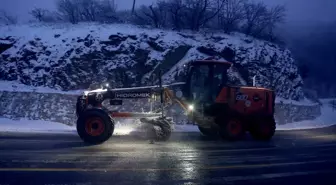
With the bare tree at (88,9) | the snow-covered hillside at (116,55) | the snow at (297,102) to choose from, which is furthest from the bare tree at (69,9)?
the snow at (297,102)

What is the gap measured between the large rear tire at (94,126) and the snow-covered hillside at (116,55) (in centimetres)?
1315

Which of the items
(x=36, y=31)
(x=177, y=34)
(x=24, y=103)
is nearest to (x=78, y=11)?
(x=36, y=31)

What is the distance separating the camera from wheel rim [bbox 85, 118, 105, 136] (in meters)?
11.3

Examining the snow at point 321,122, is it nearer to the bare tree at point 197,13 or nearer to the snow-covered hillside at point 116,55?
the snow-covered hillside at point 116,55

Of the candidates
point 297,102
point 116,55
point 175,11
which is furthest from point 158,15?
point 297,102

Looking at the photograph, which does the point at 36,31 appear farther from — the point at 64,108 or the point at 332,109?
the point at 332,109

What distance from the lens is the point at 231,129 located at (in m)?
13.2

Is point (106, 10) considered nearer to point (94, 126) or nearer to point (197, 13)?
point (197, 13)

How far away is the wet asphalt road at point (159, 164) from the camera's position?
6.43 m

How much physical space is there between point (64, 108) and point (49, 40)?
7.77 m

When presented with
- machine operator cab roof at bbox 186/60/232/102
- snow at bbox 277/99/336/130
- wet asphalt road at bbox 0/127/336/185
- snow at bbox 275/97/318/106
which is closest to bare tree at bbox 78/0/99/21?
snow at bbox 275/97/318/106

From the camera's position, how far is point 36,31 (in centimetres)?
2708

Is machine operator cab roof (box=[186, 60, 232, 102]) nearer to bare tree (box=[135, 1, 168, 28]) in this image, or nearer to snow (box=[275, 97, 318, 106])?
snow (box=[275, 97, 318, 106])

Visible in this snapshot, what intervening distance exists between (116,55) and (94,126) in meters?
14.8
